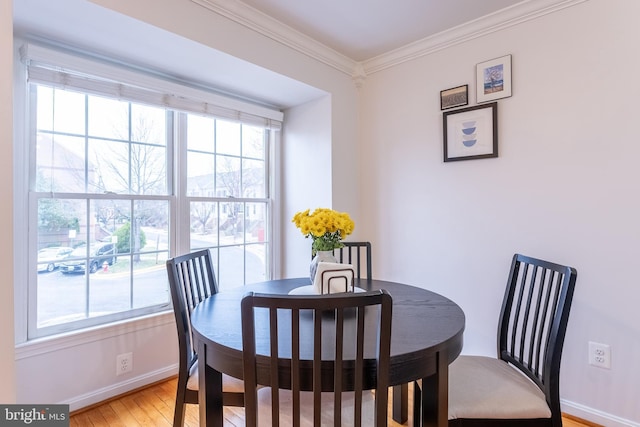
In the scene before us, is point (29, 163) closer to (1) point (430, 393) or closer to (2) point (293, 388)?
(2) point (293, 388)

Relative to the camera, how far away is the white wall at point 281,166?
1.82 m

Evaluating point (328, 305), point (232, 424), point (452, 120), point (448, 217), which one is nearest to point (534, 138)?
point (452, 120)

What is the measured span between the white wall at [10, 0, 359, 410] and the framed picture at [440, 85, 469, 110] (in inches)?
31.1

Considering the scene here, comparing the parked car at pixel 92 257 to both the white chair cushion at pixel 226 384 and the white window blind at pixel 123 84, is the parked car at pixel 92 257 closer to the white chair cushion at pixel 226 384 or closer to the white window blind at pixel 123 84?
the white window blind at pixel 123 84

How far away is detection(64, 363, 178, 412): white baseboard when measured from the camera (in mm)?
1952

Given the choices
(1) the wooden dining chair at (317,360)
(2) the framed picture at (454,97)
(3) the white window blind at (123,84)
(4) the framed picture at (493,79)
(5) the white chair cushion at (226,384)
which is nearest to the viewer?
(1) the wooden dining chair at (317,360)

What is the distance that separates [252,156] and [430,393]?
237cm

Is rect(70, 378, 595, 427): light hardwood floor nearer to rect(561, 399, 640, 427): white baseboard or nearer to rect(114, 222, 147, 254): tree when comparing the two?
rect(561, 399, 640, 427): white baseboard

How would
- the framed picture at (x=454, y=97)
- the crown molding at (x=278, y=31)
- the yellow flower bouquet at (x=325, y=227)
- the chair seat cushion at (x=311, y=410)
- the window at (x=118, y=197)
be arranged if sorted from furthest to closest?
the framed picture at (x=454, y=97) < the crown molding at (x=278, y=31) < the window at (x=118, y=197) < the yellow flower bouquet at (x=325, y=227) < the chair seat cushion at (x=311, y=410)

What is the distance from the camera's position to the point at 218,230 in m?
2.70

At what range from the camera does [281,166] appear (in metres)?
3.15
